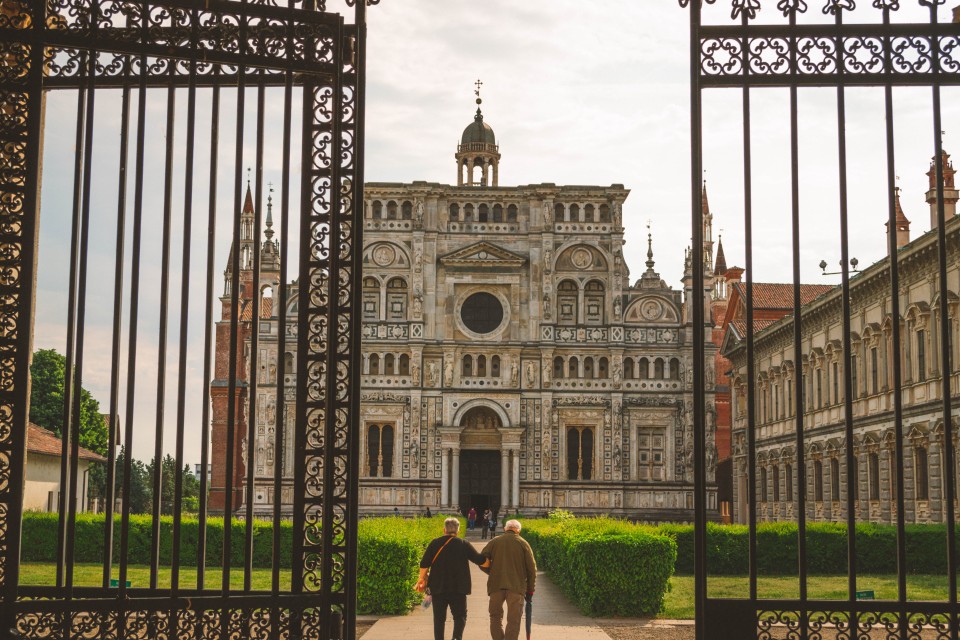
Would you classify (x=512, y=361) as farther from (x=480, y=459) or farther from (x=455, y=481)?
(x=455, y=481)

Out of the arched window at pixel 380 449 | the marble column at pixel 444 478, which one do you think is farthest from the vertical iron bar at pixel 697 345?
the arched window at pixel 380 449

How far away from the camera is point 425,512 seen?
175 ft

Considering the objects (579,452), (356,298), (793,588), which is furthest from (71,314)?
(579,452)

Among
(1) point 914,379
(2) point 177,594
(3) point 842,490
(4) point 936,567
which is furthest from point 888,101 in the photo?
(3) point 842,490

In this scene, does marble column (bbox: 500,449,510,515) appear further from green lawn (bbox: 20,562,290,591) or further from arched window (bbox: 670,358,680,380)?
green lawn (bbox: 20,562,290,591)

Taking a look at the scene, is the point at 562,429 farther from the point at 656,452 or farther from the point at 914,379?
the point at 914,379

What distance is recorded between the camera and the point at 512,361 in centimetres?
5634

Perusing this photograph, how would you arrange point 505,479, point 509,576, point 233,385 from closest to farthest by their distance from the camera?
point 233,385 → point 509,576 → point 505,479

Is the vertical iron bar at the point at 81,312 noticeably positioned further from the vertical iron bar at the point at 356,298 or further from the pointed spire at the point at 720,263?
the pointed spire at the point at 720,263

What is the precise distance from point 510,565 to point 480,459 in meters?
44.1

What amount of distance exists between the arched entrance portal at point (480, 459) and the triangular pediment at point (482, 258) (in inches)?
286

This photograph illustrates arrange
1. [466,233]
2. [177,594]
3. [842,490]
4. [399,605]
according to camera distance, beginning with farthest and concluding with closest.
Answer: [466,233] → [842,490] → [399,605] → [177,594]

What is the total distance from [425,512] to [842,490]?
22.3m

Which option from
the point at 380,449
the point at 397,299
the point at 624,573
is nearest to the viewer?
the point at 624,573
